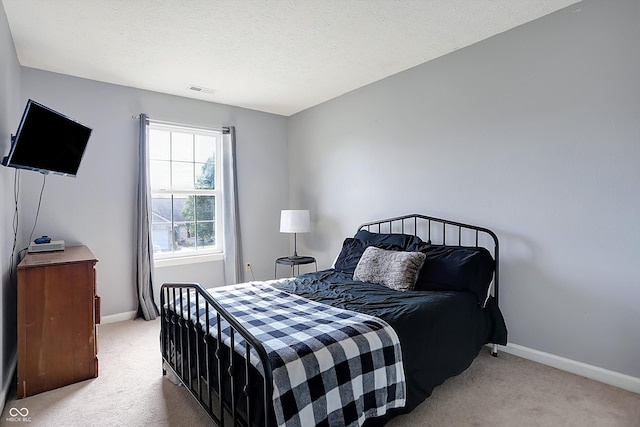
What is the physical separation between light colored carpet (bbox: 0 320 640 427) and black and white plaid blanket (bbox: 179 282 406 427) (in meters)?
0.38

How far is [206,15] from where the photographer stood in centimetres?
232

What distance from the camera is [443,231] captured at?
120 inches

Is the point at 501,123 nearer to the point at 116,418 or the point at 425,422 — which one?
the point at 425,422

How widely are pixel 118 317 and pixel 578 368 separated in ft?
13.1

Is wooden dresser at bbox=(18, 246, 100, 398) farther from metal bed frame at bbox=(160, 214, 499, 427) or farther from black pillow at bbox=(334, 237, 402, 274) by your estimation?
black pillow at bbox=(334, 237, 402, 274)

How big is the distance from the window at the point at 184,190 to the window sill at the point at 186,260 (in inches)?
2.3

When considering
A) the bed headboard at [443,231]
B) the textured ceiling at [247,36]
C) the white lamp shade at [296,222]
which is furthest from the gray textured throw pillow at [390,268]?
the textured ceiling at [247,36]

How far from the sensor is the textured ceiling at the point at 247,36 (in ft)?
7.40

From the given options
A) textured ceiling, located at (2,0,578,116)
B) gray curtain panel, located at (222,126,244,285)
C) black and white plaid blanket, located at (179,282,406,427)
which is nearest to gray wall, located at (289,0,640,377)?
textured ceiling, located at (2,0,578,116)

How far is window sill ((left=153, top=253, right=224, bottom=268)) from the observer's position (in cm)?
384

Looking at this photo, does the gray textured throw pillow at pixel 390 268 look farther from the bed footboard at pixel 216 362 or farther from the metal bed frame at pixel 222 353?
the bed footboard at pixel 216 362

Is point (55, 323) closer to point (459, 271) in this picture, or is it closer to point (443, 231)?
point (459, 271)

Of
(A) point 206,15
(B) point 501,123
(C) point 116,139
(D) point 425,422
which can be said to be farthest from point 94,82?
(D) point 425,422

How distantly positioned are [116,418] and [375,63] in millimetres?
3238
